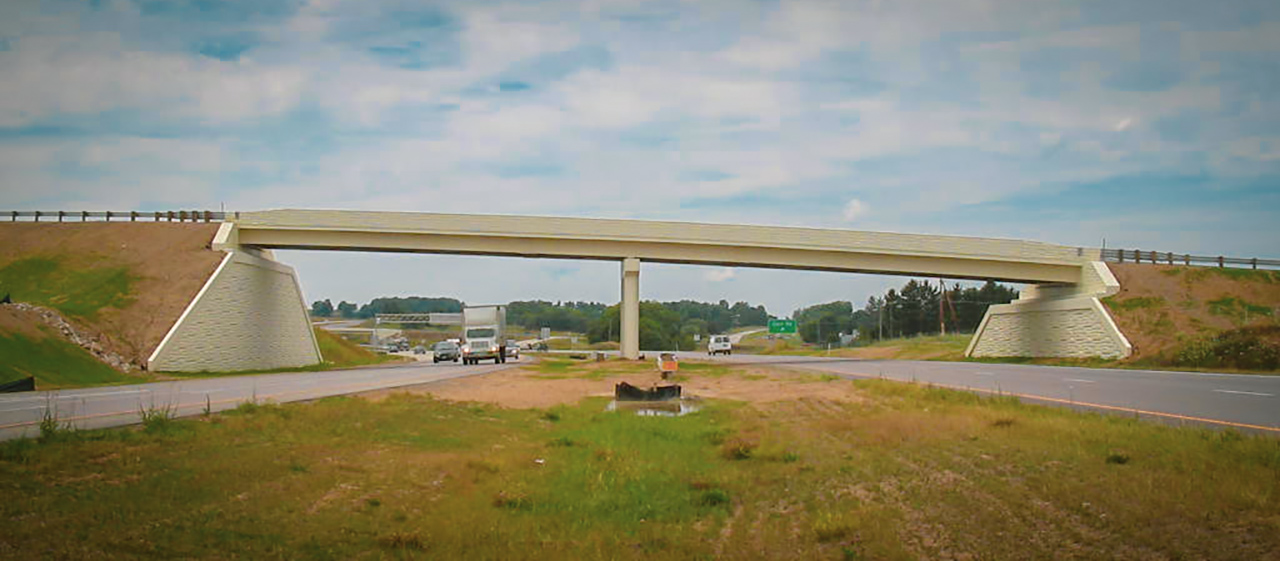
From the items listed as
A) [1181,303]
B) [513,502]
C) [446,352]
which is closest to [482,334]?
[446,352]

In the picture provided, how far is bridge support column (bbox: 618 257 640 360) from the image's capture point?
57156mm

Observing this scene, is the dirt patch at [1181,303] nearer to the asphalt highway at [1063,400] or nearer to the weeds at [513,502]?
the asphalt highway at [1063,400]

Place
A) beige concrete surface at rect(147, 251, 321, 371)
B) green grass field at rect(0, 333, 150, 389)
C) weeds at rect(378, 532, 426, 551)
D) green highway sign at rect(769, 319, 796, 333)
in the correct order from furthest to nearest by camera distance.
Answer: green highway sign at rect(769, 319, 796, 333) < beige concrete surface at rect(147, 251, 321, 371) < green grass field at rect(0, 333, 150, 389) < weeds at rect(378, 532, 426, 551)

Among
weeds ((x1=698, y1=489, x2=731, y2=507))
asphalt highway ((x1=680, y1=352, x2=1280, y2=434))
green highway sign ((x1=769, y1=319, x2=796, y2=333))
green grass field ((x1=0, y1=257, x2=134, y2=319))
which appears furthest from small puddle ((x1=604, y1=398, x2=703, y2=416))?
green highway sign ((x1=769, y1=319, x2=796, y2=333))

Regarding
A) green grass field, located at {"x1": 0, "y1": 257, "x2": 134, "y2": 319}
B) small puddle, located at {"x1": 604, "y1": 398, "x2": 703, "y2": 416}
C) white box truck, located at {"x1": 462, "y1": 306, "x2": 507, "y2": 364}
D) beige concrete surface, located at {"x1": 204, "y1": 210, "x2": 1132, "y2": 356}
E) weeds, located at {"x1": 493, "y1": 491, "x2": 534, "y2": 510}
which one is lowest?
small puddle, located at {"x1": 604, "y1": 398, "x2": 703, "y2": 416}

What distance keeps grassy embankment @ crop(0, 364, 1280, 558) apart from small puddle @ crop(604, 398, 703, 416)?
21.7 feet

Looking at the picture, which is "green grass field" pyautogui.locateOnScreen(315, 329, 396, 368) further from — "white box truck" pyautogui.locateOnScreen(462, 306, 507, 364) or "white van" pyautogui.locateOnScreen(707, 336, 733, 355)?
"white van" pyautogui.locateOnScreen(707, 336, 733, 355)

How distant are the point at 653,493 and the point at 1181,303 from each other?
53670 mm

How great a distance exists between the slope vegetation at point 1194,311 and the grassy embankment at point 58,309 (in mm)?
46217

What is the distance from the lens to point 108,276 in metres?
47.0

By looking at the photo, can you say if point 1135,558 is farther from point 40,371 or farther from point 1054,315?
point 1054,315

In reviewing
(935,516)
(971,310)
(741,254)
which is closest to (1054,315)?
(741,254)

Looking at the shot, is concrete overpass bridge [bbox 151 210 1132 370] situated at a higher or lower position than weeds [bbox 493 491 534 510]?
higher

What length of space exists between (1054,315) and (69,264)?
58.6 metres
